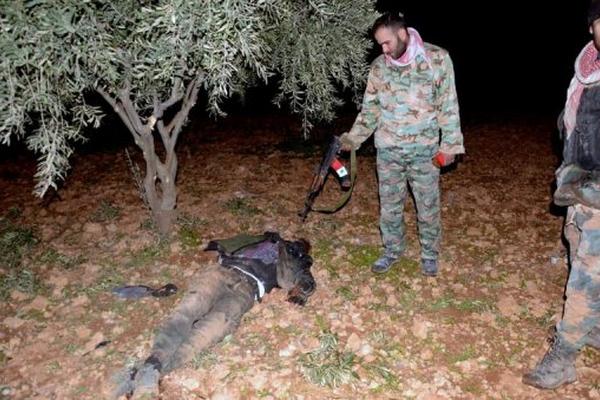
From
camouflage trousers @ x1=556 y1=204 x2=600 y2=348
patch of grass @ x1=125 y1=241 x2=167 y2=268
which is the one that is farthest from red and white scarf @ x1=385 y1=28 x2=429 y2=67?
patch of grass @ x1=125 y1=241 x2=167 y2=268

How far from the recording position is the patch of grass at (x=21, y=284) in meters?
5.18

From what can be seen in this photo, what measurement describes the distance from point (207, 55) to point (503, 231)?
4.56 meters

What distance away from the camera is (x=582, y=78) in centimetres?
322

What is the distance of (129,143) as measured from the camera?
1138cm

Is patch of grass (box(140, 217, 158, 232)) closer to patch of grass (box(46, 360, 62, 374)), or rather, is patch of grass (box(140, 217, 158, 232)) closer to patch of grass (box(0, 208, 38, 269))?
patch of grass (box(0, 208, 38, 269))

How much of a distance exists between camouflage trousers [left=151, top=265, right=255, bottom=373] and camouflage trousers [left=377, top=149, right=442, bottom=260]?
172 cm

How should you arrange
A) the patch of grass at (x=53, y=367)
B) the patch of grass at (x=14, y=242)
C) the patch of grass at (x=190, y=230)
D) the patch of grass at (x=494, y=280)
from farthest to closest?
the patch of grass at (x=190, y=230)
the patch of grass at (x=14, y=242)
the patch of grass at (x=494, y=280)
the patch of grass at (x=53, y=367)

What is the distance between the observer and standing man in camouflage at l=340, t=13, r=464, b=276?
4301mm

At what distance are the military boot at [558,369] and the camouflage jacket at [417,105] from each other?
1.92 meters

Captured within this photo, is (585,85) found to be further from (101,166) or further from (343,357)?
(101,166)

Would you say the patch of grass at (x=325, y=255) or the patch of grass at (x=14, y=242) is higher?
the patch of grass at (x=14, y=242)

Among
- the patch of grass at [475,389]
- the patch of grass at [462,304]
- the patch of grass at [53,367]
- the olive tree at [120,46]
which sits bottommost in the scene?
the patch of grass at [475,389]

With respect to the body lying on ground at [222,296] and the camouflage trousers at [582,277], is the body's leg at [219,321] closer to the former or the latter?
the body lying on ground at [222,296]

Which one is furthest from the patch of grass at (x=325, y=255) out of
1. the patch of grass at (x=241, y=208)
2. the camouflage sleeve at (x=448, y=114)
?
the camouflage sleeve at (x=448, y=114)
